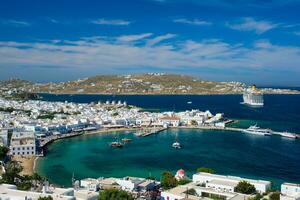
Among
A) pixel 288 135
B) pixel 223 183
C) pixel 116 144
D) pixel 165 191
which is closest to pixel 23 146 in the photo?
pixel 116 144

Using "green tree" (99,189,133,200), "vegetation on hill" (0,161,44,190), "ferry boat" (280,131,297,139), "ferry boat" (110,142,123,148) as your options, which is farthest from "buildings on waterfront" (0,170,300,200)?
"ferry boat" (280,131,297,139)

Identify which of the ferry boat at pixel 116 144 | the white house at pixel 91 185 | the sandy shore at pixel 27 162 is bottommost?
the sandy shore at pixel 27 162

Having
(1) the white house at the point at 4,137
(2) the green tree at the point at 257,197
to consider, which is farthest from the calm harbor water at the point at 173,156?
(2) the green tree at the point at 257,197

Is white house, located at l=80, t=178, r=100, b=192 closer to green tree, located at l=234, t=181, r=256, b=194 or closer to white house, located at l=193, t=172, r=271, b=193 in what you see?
white house, located at l=193, t=172, r=271, b=193

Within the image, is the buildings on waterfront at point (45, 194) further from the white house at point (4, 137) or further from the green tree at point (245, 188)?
the white house at point (4, 137)

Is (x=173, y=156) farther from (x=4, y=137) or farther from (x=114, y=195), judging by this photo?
(x=114, y=195)

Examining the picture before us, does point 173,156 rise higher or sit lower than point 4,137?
lower

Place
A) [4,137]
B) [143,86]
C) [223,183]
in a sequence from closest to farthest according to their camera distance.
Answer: [223,183] → [4,137] → [143,86]
